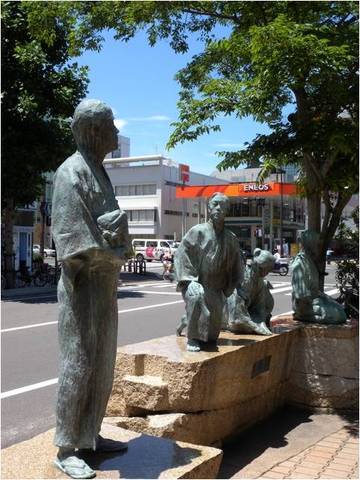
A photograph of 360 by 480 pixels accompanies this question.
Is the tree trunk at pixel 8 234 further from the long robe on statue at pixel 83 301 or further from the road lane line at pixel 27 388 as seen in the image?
the long robe on statue at pixel 83 301

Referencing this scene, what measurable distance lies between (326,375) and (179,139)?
11.5ft

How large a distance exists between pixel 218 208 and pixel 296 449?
2388 millimetres

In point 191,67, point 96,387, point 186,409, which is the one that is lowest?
point 186,409

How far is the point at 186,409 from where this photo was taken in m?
4.52

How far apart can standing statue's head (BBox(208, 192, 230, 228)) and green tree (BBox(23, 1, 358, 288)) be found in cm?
160

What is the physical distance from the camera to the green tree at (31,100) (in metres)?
16.1

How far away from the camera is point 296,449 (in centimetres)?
511

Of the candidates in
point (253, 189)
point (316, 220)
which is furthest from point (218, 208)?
point (253, 189)

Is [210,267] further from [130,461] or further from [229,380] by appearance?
[130,461]

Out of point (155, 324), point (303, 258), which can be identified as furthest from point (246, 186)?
point (303, 258)

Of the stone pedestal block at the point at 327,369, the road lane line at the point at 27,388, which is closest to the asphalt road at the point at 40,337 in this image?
the road lane line at the point at 27,388

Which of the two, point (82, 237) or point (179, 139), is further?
point (179, 139)

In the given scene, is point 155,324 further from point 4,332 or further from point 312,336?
point 312,336

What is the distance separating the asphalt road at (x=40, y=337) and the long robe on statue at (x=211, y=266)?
84.2 inches
